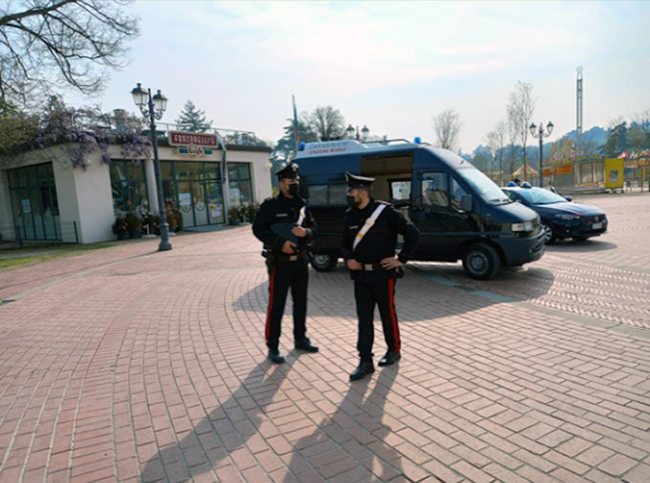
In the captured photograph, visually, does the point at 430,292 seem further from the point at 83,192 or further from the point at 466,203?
the point at 83,192

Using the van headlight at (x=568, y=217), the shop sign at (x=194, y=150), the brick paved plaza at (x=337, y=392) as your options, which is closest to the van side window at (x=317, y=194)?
the brick paved plaza at (x=337, y=392)

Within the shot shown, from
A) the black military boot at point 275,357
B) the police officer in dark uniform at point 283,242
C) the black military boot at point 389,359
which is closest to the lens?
the black military boot at point 389,359

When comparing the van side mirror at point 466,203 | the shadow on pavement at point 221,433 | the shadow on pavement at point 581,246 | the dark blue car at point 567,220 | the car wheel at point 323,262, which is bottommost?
the shadow on pavement at point 581,246

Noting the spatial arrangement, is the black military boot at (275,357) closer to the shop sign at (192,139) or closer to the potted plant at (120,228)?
the potted plant at (120,228)

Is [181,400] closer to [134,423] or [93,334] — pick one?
[134,423]

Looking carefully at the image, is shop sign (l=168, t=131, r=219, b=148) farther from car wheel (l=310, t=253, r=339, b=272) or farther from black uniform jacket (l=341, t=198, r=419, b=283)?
black uniform jacket (l=341, t=198, r=419, b=283)

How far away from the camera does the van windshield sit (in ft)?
27.1

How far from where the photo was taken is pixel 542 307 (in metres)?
6.36

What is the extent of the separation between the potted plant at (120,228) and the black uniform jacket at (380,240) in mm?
17942

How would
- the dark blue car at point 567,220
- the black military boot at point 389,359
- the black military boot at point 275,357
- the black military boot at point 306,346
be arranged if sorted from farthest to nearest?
the dark blue car at point 567,220 → the black military boot at point 306,346 → the black military boot at point 275,357 → the black military boot at point 389,359

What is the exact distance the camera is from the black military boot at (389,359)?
4.49m

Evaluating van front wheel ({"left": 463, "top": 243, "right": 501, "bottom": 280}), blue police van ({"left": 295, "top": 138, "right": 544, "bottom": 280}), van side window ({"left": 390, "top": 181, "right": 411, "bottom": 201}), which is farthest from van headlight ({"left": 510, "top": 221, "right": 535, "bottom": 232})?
van side window ({"left": 390, "top": 181, "right": 411, "bottom": 201})

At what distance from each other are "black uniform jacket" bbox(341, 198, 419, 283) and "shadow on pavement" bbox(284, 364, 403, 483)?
1056 millimetres

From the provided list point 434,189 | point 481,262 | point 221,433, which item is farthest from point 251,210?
point 221,433
